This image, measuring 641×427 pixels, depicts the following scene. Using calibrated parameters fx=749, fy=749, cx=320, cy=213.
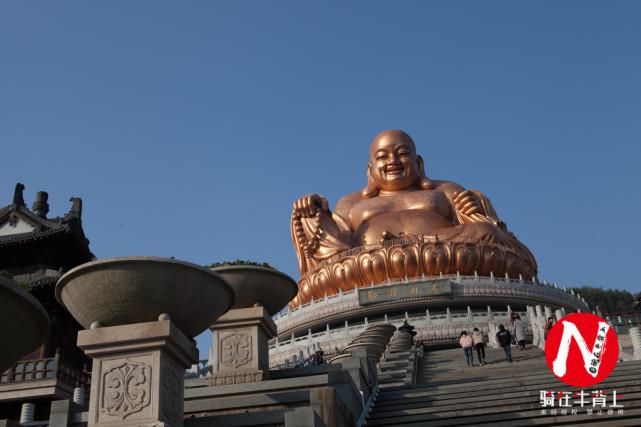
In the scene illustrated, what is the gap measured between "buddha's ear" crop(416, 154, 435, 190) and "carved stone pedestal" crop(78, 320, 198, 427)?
25.2 metres

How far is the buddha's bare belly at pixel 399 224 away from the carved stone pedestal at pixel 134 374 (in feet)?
71.4

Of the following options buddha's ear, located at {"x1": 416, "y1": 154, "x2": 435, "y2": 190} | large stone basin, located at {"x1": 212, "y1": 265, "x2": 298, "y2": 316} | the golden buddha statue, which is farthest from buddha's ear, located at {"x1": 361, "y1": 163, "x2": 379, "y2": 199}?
large stone basin, located at {"x1": 212, "y1": 265, "x2": 298, "y2": 316}

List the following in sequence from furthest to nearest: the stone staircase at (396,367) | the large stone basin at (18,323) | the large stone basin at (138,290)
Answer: the stone staircase at (396,367) → the large stone basin at (138,290) → the large stone basin at (18,323)

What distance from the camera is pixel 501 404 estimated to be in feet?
25.0

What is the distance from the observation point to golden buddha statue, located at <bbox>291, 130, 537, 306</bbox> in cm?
2580

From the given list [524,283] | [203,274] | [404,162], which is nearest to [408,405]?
[203,274]

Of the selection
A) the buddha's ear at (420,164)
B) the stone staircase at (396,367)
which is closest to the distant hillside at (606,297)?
the buddha's ear at (420,164)

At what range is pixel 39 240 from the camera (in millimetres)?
17562

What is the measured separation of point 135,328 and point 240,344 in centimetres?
282

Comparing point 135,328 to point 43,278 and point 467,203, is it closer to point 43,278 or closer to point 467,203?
point 43,278

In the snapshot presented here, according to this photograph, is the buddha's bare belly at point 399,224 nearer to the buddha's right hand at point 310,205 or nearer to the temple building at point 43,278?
the buddha's right hand at point 310,205

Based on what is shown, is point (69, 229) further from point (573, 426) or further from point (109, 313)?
point (573, 426)

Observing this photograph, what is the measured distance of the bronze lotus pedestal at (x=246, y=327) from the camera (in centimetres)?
840

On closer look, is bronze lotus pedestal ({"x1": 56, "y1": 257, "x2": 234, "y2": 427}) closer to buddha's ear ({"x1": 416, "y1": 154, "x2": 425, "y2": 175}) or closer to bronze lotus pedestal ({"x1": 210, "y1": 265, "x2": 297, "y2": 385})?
bronze lotus pedestal ({"x1": 210, "y1": 265, "x2": 297, "y2": 385})
